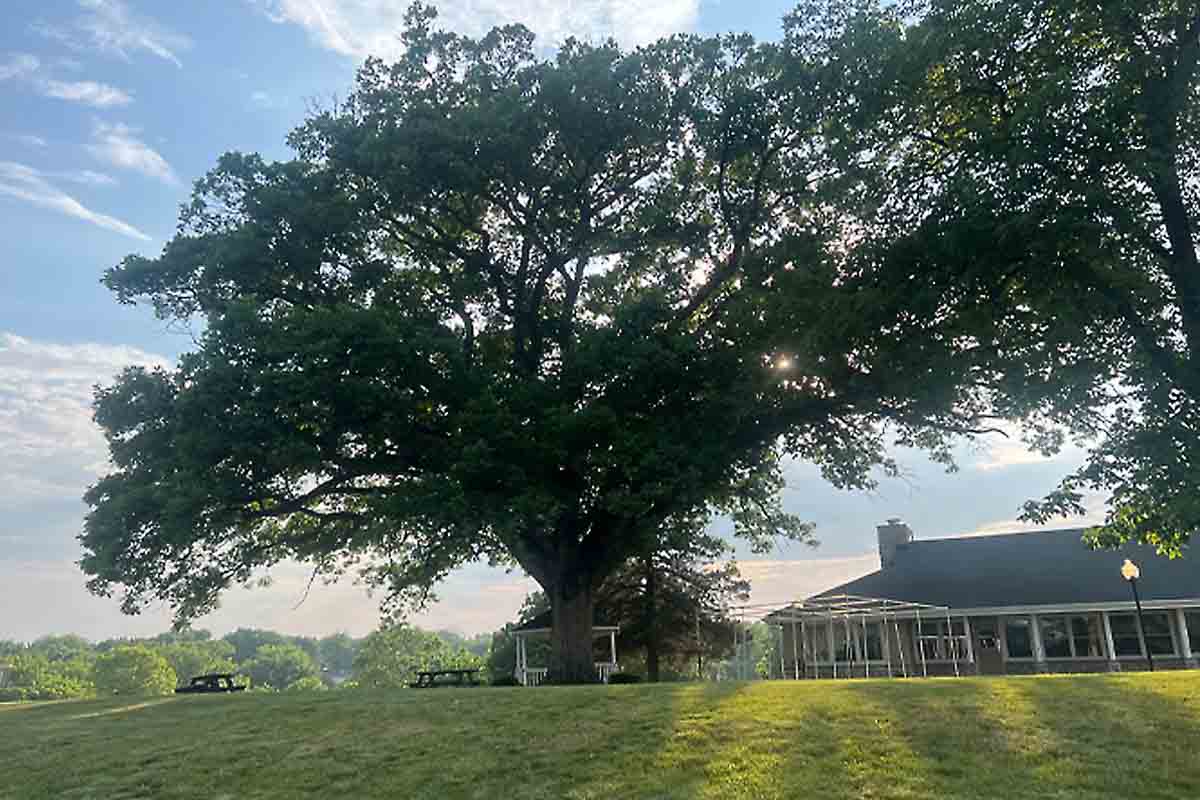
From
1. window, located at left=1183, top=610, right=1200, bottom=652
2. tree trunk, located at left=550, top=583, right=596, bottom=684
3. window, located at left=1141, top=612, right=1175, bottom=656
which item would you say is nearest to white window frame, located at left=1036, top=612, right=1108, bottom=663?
window, located at left=1141, top=612, right=1175, bottom=656

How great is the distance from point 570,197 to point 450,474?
8.15m

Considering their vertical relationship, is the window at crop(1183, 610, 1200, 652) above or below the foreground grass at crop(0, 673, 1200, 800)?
above

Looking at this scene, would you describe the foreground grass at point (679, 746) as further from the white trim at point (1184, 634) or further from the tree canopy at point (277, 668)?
the tree canopy at point (277, 668)

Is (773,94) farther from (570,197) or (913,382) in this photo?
(913,382)

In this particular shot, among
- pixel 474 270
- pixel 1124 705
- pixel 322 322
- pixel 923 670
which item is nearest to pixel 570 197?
pixel 474 270

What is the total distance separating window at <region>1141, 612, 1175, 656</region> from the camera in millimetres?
27312

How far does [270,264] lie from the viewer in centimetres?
2289

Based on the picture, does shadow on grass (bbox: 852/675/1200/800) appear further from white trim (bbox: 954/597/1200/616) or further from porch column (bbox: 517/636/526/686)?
porch column (bbox: 517/636/526/686)

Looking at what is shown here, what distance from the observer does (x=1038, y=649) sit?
1127 inches

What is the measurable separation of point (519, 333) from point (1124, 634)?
2062 centimetres

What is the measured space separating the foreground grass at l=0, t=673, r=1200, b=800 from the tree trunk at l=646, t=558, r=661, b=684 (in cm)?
1893

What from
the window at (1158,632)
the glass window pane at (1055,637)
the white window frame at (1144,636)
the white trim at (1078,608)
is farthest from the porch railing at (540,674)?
the window at (1158,632)

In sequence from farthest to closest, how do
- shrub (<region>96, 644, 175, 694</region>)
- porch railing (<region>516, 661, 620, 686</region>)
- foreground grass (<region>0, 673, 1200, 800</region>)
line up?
1. shrub (<region>96, 644, 175, 694</region>)
2. porch railing (<region>516, 661, 620, 686</region>)
3. foreground grass (<region>0, 673, 1200, 800</region>)

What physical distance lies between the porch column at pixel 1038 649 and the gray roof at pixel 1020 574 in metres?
0.97
